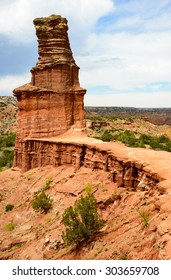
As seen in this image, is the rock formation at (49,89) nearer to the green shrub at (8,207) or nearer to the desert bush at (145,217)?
the green shrub at (8,207)

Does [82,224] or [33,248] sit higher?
[82,224]

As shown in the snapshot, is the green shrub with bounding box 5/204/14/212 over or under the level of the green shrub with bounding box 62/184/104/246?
under

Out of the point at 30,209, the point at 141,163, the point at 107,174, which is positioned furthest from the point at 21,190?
the point at 141,163

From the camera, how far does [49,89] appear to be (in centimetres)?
3550

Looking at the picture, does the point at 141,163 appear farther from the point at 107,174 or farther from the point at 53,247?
the point at 53,247

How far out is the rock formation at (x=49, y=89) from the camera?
116 ft

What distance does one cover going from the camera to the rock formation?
35.4 meters

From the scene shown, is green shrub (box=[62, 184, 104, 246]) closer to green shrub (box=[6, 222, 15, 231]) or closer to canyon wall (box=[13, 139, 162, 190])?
canyon wall (box=[13, 139, 162, 190])

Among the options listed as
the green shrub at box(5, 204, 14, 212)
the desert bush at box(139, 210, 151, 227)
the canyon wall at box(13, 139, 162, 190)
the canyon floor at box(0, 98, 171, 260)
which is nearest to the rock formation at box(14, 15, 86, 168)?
the canyon wall at box(13, 139, 162, 190)

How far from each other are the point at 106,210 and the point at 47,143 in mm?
13046

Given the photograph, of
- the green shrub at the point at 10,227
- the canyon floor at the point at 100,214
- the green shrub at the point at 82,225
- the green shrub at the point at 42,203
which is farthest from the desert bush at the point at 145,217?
the green shrub at the point at 10,227

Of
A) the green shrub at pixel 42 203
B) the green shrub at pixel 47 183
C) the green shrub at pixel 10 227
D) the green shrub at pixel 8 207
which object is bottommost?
the green shrub at pixel 10 227

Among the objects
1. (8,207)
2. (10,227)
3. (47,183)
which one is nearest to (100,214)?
(10,227)

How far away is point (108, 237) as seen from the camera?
17.2 metres
